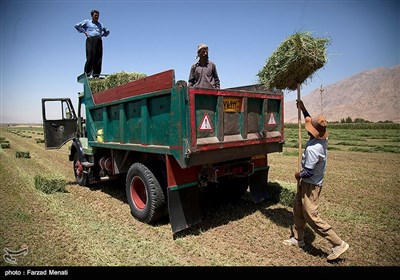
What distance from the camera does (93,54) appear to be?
802cm

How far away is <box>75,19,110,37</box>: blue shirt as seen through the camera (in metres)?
7.80

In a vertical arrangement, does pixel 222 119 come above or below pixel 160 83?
below

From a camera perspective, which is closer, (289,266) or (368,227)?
(289,266)

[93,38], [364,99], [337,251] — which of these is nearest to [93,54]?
[93,38]

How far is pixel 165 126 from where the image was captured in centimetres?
459

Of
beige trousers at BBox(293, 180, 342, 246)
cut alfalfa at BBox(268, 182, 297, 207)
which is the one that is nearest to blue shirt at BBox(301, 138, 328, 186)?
beige trousers at BBox(293, 180, 342, 246)

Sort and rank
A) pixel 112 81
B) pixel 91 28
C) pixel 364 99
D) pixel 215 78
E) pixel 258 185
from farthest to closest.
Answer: pixel 364 99 → pixel 91 28 → pixel 112 81 → pixel 258 185 → pixel 215 78

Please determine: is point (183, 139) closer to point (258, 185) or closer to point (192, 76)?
point (192, 76)

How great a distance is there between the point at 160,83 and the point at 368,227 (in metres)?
4.34

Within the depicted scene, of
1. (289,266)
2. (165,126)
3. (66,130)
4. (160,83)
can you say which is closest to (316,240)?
(289,266)

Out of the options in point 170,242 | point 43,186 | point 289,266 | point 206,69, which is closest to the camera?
point 289,266

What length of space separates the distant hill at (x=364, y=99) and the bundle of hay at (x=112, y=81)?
345 feet

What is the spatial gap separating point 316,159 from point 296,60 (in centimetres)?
174
